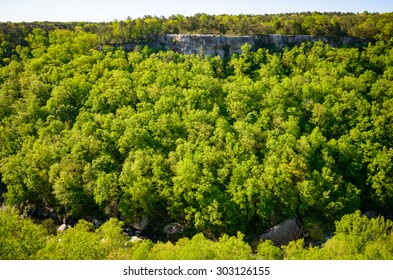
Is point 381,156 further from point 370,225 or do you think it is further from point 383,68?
point 383,68

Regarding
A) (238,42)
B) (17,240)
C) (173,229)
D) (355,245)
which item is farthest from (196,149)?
(238,42)

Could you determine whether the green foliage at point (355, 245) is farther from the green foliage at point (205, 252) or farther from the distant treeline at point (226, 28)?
the distant treeline at point (226, 28)

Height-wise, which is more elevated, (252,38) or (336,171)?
(252,38)

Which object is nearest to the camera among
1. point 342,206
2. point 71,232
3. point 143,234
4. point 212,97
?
point 71,232

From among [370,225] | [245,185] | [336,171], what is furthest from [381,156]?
[245,185]

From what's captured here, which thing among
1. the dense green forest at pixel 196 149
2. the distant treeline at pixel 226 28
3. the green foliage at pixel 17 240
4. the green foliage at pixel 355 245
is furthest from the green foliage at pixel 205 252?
the distant treeline at pixel 226 28
